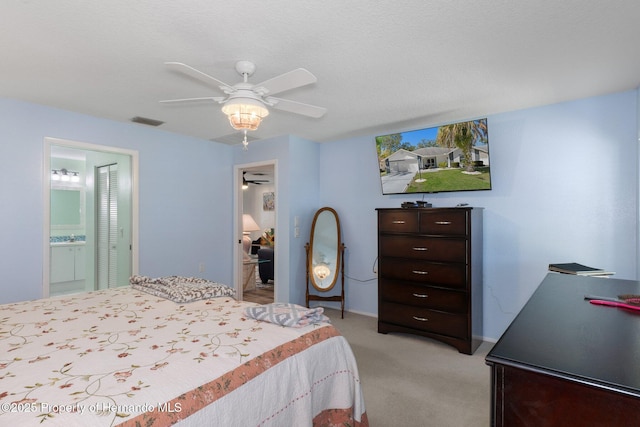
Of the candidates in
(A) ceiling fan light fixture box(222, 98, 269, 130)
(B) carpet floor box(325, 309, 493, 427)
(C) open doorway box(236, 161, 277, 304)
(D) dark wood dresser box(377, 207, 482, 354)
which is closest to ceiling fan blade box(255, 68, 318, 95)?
(A) ceiling fan light fixture box(222, 98, 269, 130)

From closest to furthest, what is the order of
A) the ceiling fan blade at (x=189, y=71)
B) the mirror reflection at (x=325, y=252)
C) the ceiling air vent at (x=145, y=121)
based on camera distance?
the ceiling fan blade at (x=189, y=71) < the ceiling air vent at (x=145, y=121) < the mirror reflection at (x=325, y=252)

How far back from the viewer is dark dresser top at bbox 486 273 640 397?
81 centimetres

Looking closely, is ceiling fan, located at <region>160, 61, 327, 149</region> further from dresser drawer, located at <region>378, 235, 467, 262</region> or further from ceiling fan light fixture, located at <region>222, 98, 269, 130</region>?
dresser drawer, located at <region>378, 235, 467, 262</region>

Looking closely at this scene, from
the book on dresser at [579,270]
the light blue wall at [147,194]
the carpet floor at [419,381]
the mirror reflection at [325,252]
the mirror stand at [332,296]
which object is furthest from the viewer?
the mirror reflection at [325,252]

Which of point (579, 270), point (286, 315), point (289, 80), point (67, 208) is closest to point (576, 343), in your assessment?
point (286, 315)

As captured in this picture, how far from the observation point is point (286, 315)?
183 cm

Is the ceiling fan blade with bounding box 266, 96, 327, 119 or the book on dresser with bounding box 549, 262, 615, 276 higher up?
the ceiling fan blade with bounding box 266, 96, 327, 119

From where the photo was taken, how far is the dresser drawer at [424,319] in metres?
3.24

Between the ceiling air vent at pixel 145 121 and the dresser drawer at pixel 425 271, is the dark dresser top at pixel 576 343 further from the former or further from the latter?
the ceiling air vent at pixel 145 121

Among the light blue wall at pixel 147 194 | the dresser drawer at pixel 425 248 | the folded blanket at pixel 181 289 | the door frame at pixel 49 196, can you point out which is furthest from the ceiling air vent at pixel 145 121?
the dresser drawer at pixel 425 248

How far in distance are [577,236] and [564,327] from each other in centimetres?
247

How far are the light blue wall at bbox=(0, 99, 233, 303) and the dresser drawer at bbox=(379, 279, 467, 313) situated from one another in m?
2.42

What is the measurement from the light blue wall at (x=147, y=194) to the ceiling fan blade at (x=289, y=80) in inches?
105

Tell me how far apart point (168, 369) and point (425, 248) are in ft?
8.97
